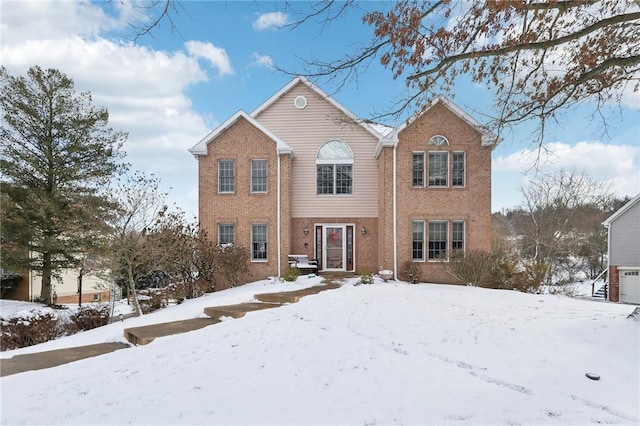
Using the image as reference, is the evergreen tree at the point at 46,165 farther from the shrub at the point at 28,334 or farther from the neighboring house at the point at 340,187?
the shrub at the point at 28,334

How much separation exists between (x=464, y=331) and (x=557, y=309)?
3330 mm

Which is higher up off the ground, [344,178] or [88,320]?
[344,178]

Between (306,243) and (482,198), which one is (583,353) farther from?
(306,243)

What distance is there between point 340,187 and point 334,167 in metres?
0.95

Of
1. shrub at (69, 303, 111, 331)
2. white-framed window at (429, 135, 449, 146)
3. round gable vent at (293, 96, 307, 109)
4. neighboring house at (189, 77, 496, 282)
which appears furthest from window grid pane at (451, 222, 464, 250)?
shrub at (69, 303, 111, 331)

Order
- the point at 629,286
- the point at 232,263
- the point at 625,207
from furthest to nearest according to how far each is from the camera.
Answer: the point at 625,207 → the point at 629,286 → the point at 232,263

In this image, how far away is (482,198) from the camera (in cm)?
1441

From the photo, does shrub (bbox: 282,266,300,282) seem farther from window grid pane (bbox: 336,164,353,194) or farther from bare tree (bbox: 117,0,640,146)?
bare tree (bbox: 117,0,640,146)

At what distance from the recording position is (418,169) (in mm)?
14719

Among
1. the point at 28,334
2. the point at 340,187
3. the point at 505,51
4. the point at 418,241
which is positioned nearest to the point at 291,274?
the point at 340,187

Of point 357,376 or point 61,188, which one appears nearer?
point 357,376

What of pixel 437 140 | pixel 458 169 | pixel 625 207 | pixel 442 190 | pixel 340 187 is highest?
pixel 437 140

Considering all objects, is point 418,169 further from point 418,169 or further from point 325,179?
point 325,179

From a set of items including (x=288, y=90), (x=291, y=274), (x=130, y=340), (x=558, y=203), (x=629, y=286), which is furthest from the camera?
(x=558, y=203)
